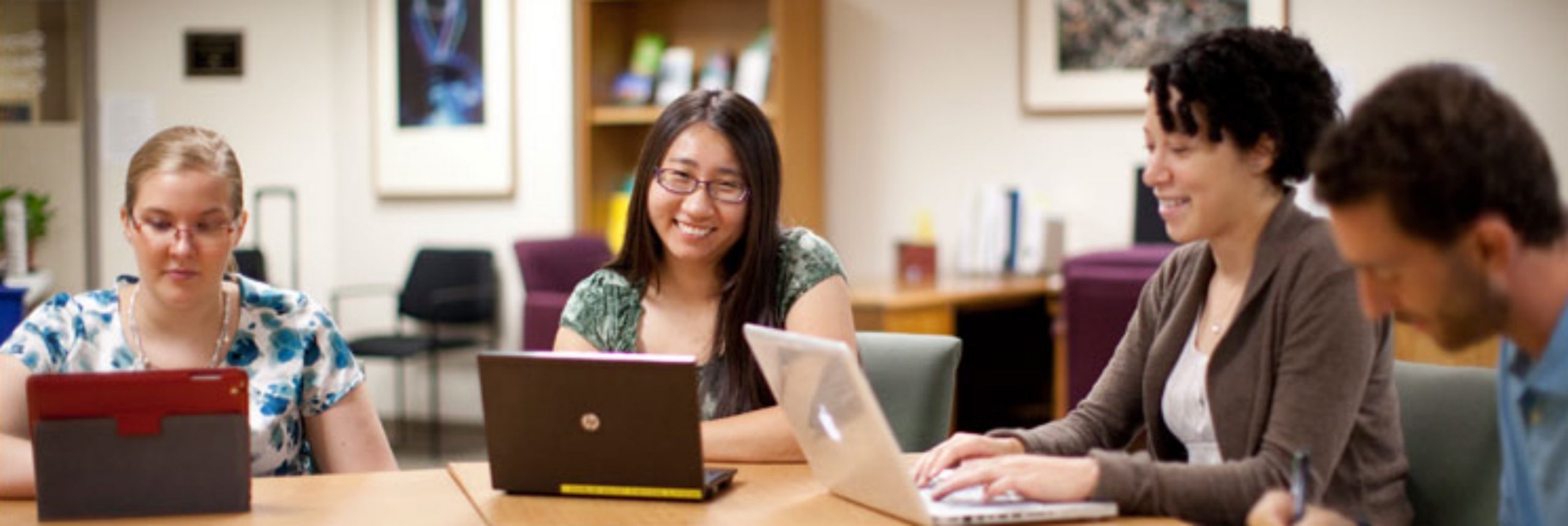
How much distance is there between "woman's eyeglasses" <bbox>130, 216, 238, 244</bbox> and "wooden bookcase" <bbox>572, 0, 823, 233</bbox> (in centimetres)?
391

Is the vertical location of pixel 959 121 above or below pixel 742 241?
above

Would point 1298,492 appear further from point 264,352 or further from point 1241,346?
point 264,352

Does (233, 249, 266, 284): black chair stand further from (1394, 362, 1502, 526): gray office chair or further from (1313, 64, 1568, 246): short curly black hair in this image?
(1313, 64, 1568, 246): short curly black hair

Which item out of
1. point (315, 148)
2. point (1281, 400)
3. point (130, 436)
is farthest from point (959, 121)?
point (130, 436)

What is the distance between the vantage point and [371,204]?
7711 millimetres

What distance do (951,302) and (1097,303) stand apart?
2.58 feet

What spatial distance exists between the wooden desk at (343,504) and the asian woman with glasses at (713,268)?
49 cm

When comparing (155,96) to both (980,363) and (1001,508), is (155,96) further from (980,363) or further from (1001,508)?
(1001,508)

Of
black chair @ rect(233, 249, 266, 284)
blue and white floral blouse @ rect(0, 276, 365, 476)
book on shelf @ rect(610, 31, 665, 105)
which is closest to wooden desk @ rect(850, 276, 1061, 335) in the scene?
book on shelf @ rect(610, 31, 665, 105)

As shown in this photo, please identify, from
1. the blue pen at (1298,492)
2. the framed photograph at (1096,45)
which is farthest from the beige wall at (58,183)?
the blue pen at (1298,492)

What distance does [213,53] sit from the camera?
25.1 feet

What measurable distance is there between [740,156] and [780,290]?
0.78 feet

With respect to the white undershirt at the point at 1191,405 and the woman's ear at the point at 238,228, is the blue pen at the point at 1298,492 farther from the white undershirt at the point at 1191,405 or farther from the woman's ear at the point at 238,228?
the woman's ear at the point at 238,228

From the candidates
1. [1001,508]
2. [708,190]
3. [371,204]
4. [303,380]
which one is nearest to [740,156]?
[708,190]
